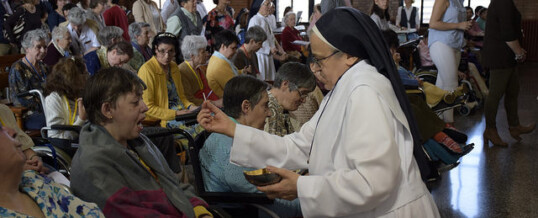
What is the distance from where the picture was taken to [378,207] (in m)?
1.82

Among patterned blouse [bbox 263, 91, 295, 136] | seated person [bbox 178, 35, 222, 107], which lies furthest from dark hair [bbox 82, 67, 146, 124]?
seated person [bbox 178, 35, 222, 107]

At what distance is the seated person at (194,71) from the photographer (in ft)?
17.1

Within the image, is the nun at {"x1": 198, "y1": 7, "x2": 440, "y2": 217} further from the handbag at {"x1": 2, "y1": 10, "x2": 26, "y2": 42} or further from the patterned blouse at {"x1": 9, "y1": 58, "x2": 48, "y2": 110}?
the handbag at {"x1": 2, "y1": 10, "x2": 26, "y2": 42}

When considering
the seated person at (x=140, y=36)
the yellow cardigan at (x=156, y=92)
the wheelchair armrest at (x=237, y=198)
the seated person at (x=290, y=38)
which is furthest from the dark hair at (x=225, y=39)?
the seated person at (x=290, y=38)

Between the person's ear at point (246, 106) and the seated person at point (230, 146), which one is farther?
the person's ear at point (246, 106)

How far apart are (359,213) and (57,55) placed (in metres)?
4.92

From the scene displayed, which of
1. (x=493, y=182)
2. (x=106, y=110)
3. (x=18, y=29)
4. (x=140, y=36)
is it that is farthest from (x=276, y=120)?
(x=18, y=29)

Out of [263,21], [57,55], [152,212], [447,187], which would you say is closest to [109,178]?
[152,212]

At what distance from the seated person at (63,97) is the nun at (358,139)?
2.24 m

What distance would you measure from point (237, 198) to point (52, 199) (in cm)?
93

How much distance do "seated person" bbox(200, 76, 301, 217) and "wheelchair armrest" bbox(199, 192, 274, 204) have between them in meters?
0.08

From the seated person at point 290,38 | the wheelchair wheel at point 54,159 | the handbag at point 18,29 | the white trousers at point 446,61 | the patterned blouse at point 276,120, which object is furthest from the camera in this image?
the seated person at point 290,38

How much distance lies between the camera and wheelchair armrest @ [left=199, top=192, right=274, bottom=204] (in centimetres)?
254

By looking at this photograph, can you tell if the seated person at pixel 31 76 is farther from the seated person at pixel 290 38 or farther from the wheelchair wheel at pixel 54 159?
the seated person at pixel 290 38
